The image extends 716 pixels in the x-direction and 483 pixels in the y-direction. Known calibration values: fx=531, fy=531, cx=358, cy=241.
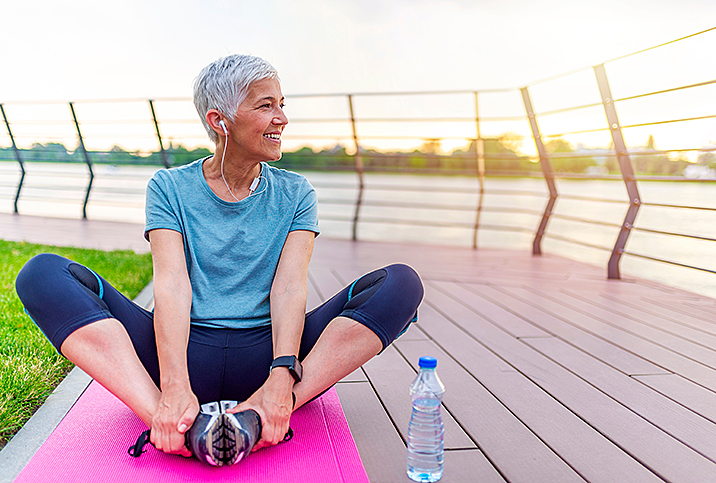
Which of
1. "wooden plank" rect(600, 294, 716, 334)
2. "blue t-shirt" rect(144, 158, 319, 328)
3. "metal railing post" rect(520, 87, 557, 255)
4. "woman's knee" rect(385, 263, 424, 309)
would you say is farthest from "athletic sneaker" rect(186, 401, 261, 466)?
"metal railing post" rect(520, 87, 557, 255)

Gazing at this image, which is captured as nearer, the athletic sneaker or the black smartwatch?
the athletic sneaker

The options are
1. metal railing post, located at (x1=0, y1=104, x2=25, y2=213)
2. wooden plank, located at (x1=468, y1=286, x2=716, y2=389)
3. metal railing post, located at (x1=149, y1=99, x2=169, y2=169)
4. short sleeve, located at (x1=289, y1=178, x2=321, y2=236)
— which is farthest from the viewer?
metal railing post, located at (x1=0, y1=104, x2=25, y2=213)

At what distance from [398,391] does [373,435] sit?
0.30m

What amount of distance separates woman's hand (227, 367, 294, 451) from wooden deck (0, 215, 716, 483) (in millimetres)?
205

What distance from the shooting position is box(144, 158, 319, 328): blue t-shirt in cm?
134

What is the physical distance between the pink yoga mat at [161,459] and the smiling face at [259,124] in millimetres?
698

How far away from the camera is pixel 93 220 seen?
545 cm

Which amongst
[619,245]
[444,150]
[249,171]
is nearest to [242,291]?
[249,171]

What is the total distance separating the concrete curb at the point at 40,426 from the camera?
111cm

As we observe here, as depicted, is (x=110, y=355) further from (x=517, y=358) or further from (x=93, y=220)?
(x=93, y=220)

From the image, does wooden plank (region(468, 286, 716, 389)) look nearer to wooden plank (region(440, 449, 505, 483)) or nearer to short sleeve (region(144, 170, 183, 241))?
wooden plank (region(440, 449, 505, 483))

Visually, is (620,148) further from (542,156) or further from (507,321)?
(507,321)

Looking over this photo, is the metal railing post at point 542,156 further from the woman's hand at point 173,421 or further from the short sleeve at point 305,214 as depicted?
the woman's hand at point 173,421

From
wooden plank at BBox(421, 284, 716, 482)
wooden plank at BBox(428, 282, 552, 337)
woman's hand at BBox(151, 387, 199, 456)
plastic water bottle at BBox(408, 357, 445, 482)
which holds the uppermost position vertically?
woman's hand at BBox(151, 387, 199, 456)
